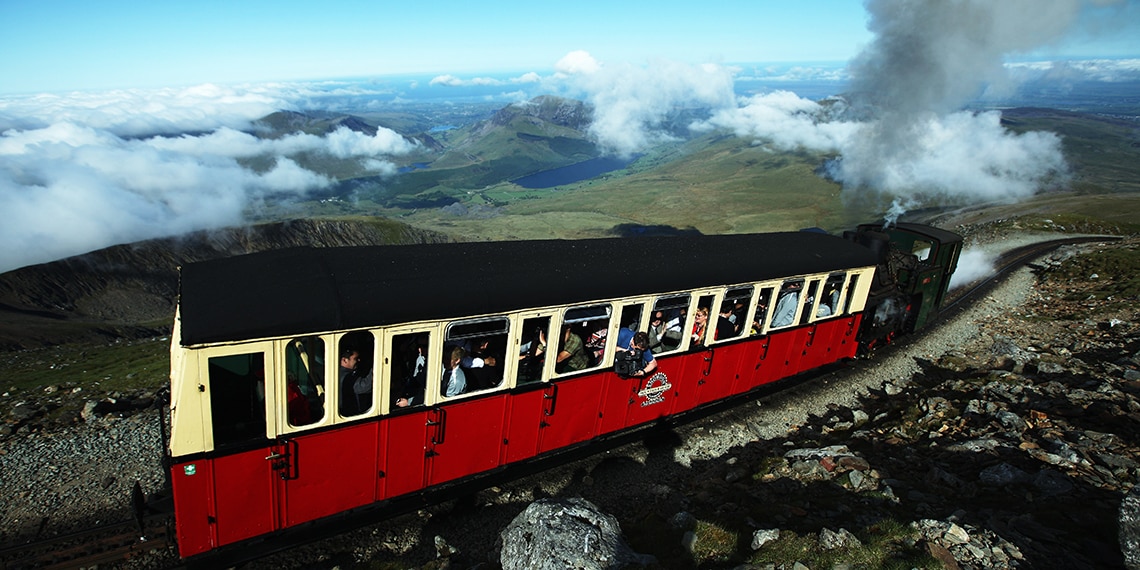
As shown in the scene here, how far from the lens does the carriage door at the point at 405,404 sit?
729cm

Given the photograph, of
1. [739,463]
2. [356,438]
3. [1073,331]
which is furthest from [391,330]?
[1073,331]

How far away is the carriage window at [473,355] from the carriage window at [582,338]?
41.5 inches

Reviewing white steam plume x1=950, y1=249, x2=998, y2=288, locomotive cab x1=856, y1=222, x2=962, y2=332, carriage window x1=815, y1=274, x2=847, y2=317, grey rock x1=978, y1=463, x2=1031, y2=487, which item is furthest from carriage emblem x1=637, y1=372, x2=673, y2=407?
white steam plume x1=950, y1=249, x2=998, y2=288

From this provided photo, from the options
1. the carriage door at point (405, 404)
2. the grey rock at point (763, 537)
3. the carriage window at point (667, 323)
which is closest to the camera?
the grey rock at point (763, 537)

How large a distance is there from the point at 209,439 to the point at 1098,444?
43.8 feet

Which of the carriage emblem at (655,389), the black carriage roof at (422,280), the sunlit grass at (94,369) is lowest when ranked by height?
the sunlit grass at (94,369)

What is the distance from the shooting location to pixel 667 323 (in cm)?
1016

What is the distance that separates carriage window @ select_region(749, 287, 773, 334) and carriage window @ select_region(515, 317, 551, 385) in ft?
16.9

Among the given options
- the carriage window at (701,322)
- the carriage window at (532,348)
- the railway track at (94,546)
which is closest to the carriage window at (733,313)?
the carriage window at (701,322)

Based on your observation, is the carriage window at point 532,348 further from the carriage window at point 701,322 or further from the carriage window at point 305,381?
the carriage window at point 701,322

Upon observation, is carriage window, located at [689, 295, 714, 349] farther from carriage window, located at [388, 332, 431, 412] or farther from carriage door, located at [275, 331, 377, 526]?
carriage door, located at [275, 331, 377, 526]

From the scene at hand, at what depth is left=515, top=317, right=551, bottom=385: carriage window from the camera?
27.4 ft

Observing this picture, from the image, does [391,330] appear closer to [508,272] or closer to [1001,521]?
[508,272]

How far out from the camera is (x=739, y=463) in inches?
419
